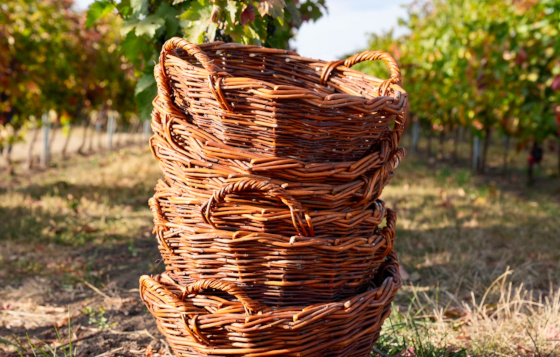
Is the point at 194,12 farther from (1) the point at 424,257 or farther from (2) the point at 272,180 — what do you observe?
(1) the point at 424,257

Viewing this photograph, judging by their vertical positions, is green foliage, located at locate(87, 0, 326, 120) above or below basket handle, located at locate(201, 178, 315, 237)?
above

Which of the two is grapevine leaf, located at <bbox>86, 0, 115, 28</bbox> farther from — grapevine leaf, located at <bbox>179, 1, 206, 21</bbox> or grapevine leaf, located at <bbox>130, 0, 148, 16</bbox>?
grapevine leaf, located at <bbox>179, 1, 206, 21</bbox>

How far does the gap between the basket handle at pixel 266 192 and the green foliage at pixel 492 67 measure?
18.0ft

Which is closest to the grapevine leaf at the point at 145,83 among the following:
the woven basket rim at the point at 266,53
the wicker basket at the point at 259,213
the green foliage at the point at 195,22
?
the green foliage at the point at 195,22

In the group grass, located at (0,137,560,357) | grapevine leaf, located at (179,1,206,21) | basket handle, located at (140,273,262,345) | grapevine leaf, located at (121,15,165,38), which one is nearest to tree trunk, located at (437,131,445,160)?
grass, located at (0,137,560,357)

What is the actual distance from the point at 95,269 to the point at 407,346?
206 cm

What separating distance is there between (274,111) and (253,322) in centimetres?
57

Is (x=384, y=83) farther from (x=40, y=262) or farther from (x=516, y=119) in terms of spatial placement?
(x=516, y=119)

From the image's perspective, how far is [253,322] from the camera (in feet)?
4.39

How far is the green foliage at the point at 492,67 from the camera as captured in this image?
640 cm

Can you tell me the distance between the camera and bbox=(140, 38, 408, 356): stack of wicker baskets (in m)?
1.34

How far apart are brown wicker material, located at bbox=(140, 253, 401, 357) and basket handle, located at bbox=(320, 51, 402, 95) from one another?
65 cm

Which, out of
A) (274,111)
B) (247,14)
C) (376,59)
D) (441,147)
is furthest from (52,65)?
(274,111)

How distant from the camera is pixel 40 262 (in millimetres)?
3324
